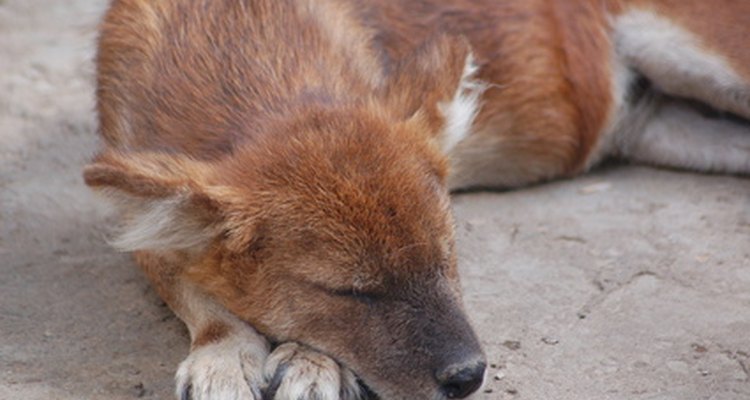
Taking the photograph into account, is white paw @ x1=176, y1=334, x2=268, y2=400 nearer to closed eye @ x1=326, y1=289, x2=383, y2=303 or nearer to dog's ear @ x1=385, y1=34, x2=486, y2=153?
closed eye @ x1=326, y1=289, x2=383, y2=303

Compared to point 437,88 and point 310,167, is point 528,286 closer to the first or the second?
point 437,88

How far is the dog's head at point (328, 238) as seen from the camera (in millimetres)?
4867

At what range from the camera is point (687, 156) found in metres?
7.49

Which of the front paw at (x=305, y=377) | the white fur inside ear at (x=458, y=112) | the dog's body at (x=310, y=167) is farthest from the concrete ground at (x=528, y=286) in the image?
the white fur inside ear at (x=458, y=112)

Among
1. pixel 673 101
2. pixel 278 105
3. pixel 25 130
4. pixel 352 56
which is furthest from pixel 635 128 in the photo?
pixel 25 130

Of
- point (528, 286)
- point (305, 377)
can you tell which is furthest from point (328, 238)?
point (528, 286)

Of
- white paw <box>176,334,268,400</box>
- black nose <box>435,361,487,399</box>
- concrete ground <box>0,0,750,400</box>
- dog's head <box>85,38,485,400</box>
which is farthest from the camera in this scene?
concrete ground <box>0,0,750,400</box>

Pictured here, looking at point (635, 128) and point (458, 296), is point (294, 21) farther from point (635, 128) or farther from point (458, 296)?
point (635, 128)

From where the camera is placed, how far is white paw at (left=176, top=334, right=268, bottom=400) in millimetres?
4977

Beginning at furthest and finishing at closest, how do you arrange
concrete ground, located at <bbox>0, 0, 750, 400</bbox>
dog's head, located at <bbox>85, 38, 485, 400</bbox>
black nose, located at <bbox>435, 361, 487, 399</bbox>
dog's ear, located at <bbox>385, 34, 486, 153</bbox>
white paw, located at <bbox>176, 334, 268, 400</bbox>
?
1. dog's ear, located at <bbox>385, 34, 486, 153</bbox>
2. concrete ground, located at <bbox>0, 0, 750, 400</bbox>
3. white paw, located at <bbox>176, 334, 268, 400</bbox>
4. dog's head, located at <bbox>85, 38, 485, 400</bbox>
5. black nose, located at <bbox>435, 361, 487, 399</bbox>

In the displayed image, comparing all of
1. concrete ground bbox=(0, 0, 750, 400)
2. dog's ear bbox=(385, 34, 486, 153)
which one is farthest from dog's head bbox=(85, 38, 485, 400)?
concrete ground bbox=(0, 0, 750, 400)

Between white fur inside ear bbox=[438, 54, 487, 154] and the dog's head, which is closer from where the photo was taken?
the dog's head

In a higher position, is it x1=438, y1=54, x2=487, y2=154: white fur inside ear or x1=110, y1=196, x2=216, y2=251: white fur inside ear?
x1=438, y1=54, x2=487, y2=154: white fur inside ear

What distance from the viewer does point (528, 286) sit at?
6.05 metres
